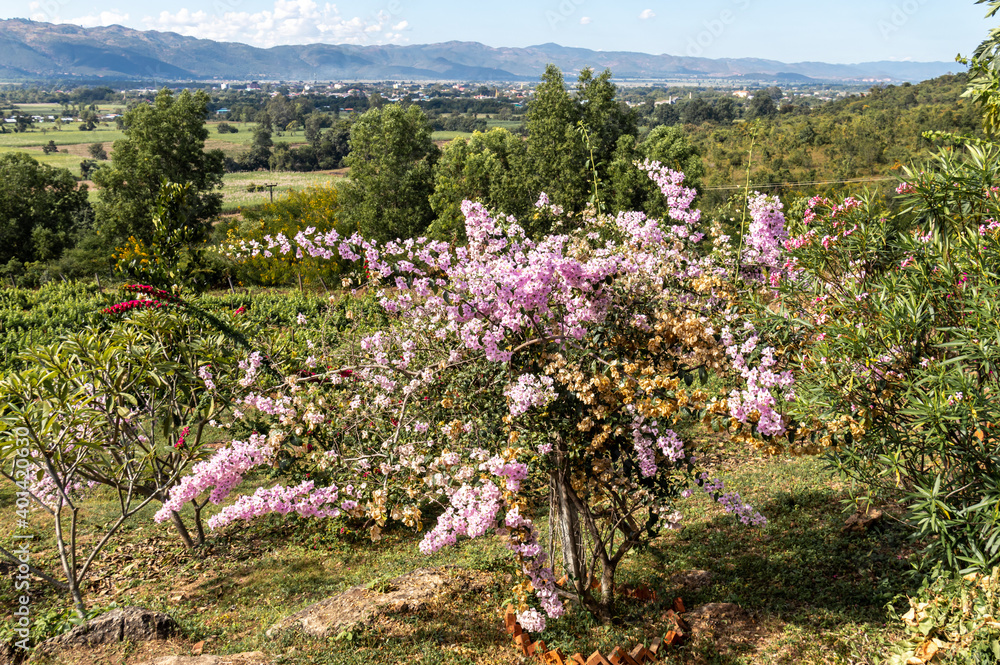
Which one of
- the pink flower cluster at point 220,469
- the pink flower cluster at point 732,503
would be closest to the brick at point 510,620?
the pink flower cluster at point 732,503

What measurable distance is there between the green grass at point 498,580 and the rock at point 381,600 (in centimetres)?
17

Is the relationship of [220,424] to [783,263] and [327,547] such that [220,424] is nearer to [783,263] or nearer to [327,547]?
[327,547]

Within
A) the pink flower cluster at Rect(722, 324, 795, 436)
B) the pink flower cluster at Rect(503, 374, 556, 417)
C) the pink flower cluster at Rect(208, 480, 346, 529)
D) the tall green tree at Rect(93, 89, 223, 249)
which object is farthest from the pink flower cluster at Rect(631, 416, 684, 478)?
the tall green tree at Rect(93, 89, 223, 249)

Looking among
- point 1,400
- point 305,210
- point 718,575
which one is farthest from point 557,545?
point 305,210

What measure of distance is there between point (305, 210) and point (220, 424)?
3015 cm

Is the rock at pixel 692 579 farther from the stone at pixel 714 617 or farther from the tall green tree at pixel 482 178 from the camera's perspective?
the tall green tree at pixel 482 178

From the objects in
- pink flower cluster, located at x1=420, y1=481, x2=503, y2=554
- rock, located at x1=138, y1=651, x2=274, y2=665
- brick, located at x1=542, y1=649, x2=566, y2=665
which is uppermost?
pink flower cluster, located at x1=420, y1=481, x2=503, y2=554

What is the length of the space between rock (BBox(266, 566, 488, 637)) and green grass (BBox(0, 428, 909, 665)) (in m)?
0.17

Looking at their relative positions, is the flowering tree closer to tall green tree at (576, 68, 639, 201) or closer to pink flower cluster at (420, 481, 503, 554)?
pink flower cluster at (420, 481, 503, 554)

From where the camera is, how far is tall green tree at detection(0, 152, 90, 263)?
38094 mm

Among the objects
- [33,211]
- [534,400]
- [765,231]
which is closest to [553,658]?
[534,400]

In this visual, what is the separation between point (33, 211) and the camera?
39656 mm

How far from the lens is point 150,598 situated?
6996 mm

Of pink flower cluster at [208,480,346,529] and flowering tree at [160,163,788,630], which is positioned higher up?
flowering tree at [160,163,788,630]
